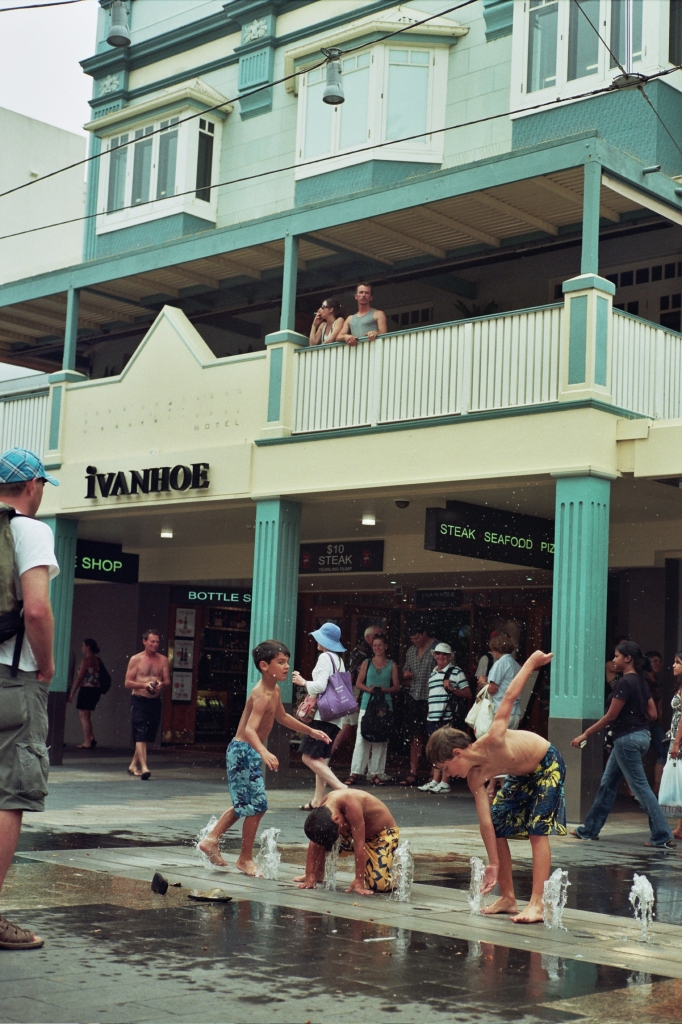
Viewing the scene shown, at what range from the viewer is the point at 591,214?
44.3 feet

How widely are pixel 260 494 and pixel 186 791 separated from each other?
3772mm

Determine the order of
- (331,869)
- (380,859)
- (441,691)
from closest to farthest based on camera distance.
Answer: (380,859) → (331,869) → (441,691)

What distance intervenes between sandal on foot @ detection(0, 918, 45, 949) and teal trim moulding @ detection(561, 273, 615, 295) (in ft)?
31.0

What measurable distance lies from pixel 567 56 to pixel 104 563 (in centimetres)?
1070

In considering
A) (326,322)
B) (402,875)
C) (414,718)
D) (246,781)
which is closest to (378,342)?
(326,322)

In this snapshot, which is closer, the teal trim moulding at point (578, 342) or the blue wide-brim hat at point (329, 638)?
the blue wide-brim hat at point (329, 638)

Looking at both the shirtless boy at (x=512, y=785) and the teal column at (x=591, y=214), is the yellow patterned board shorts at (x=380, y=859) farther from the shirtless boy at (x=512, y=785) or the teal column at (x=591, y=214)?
the teal column at (x=591, y=214)

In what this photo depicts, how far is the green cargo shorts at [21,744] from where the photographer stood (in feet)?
17.8

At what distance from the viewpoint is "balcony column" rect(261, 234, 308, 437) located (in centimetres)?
1636

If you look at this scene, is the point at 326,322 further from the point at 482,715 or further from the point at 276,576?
the point at 482,715

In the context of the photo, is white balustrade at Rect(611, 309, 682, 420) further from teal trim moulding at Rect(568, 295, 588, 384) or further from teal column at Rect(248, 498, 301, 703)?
teal column at Rect(248, 498, 301, 703)

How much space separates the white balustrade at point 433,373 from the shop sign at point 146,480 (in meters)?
1.71

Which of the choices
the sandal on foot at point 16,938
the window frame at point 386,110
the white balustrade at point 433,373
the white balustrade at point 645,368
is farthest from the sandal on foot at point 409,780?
the sandal on foot at point 16,938

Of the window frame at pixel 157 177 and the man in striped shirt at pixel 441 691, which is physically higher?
the window frame at pixel 157 177
